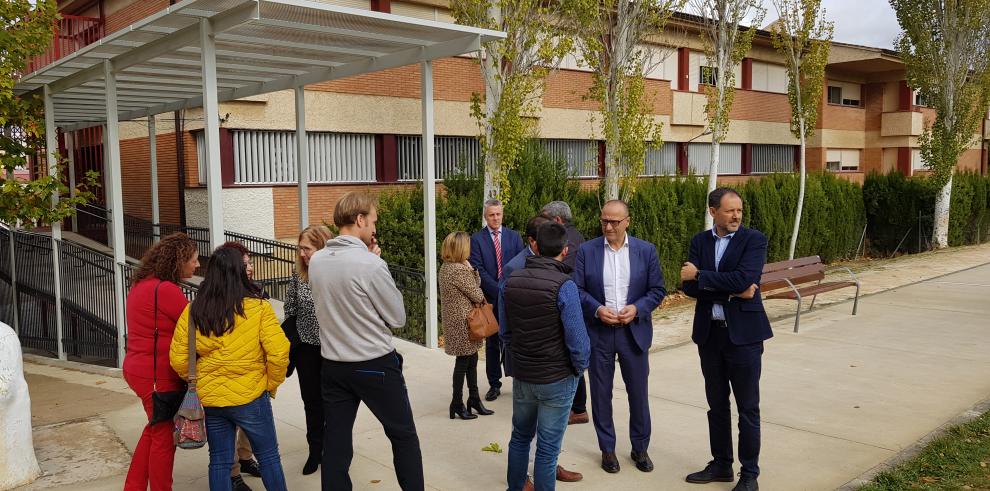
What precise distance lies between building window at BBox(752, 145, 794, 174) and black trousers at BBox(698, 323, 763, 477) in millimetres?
23163

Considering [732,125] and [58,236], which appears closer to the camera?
[58,236]

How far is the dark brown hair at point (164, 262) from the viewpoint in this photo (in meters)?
4.26

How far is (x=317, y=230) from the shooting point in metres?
4.77

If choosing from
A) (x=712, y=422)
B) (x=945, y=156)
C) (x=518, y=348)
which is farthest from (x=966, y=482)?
(x=945, y=156)

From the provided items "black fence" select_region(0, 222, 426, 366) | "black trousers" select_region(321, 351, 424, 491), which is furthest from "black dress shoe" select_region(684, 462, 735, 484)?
"black fence" select_region(0, 222, 426, 366)

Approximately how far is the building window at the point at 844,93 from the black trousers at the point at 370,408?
29.8 metres

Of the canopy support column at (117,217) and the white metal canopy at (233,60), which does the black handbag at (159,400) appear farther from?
the canopy support column at (117,217)

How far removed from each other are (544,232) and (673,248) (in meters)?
11.4

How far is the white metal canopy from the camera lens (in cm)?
691

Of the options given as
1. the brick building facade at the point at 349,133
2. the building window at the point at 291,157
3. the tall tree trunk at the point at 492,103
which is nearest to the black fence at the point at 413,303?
the tall tree trunk at the point at 492,103

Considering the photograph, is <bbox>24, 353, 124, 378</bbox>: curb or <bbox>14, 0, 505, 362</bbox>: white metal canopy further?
<bbox>24, 353, 124, 378</bbox>: curb

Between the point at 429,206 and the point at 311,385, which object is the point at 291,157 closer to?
the point at 429,206

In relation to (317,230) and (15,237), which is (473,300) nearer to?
(317,230)

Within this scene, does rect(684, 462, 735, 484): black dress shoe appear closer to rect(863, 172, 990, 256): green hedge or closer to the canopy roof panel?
the canopy roof panel
